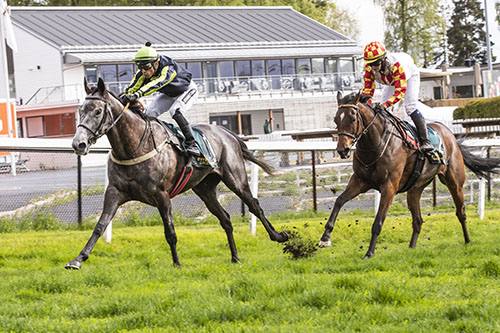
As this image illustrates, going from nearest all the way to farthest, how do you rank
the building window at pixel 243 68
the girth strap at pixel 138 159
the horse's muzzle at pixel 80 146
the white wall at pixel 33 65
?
the horse's muzzle at pixel 80 146
the girth strap at pixel 138 159
the white wall at pixel 33 65
the building window at pixel 243 68

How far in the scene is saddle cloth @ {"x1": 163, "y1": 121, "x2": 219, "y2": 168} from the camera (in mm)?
7484

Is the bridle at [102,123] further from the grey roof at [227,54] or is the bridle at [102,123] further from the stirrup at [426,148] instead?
the grey roof at [227,54]

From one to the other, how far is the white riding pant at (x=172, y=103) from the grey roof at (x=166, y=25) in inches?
1277

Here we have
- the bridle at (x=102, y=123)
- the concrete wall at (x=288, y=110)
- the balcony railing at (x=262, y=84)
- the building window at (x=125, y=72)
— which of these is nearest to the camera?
the bridle at (x=102, y=123)

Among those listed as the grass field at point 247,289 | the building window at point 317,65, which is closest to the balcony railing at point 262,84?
the building window at point 317,65

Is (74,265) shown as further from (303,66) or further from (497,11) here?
(497,11)

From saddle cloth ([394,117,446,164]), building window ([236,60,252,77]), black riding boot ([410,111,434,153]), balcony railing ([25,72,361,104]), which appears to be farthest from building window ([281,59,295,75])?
black riding boot ([410,111,434,153])

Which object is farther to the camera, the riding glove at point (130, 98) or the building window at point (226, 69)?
the building window at point (226, 69)

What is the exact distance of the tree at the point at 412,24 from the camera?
5400 cm

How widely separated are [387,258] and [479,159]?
317cm

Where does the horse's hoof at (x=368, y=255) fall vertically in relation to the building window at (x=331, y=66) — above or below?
below

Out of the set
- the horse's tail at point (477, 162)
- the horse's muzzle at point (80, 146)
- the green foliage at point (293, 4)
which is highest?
the green foliage at point (293, 4)

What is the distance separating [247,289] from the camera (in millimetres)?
5371

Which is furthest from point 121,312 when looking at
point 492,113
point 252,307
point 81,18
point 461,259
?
point 81,18
